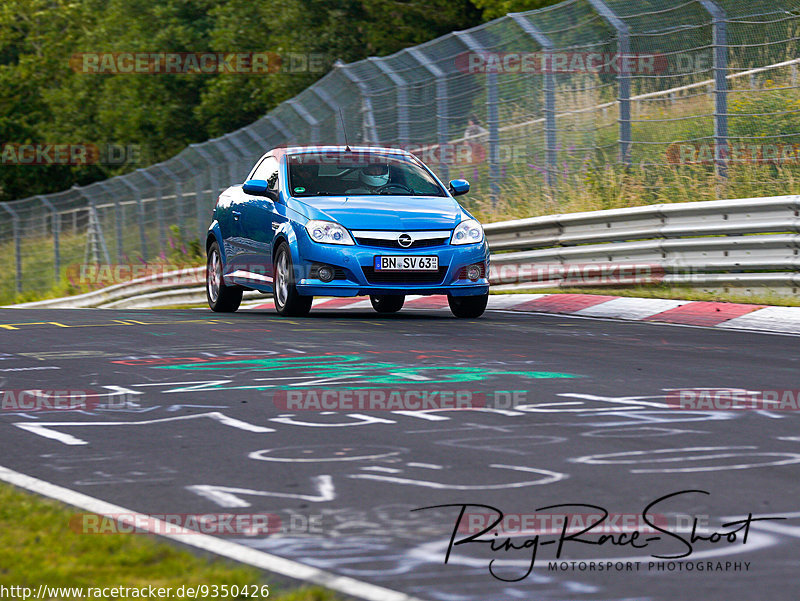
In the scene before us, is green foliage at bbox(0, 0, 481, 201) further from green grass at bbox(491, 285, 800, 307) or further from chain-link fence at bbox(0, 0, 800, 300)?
green grass at bbox(491, 285, 800, 307)

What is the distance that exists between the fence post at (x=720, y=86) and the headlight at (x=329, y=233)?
4763mm

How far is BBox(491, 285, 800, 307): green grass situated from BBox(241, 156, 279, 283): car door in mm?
3528

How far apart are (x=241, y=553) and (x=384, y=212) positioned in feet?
29.1

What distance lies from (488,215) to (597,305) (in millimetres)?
4909

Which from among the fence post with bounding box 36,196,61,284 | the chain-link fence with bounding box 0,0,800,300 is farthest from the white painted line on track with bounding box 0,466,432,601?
the fence post with bounding box 36,196,61,284

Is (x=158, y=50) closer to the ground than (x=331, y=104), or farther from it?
farther from it

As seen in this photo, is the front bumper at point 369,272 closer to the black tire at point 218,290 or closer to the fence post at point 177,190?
the black tire at point 218,290

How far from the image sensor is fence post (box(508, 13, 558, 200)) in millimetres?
17438

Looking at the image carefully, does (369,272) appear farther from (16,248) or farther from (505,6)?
(16,248)

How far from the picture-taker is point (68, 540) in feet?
14.6

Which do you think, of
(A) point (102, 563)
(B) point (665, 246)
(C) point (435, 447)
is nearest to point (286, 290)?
(B) point (665, 246)

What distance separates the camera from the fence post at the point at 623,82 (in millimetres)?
16156

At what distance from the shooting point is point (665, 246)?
574 inches

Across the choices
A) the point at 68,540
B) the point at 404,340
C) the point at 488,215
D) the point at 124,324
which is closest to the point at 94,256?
the point at 488,215
